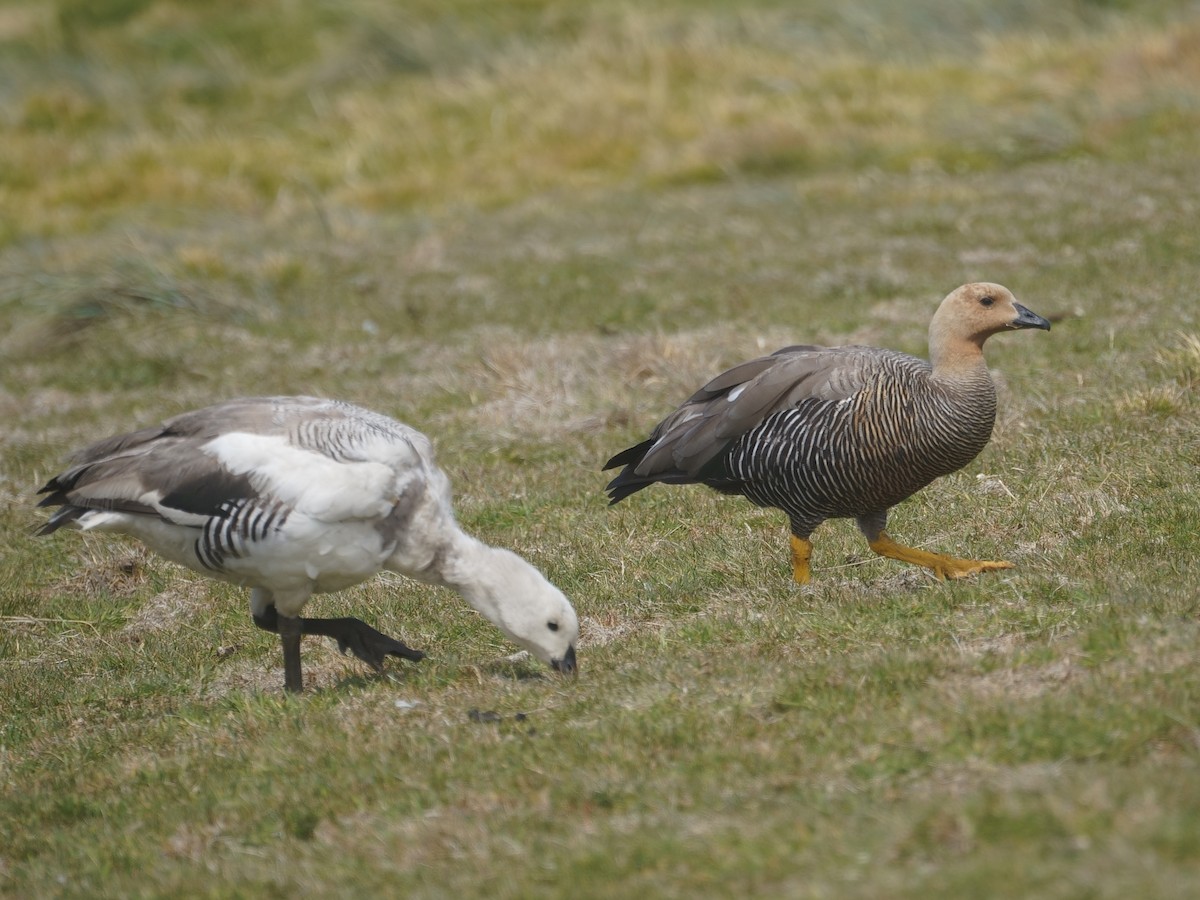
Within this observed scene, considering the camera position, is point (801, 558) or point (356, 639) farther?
point (801, 558)

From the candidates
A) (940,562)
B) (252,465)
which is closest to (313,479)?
(252,465)

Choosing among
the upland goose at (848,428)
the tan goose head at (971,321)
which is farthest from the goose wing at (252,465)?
the tan goose head at (971,321)

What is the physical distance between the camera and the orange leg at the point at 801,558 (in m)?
6.33

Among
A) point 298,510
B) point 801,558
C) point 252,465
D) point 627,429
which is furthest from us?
point 627,429

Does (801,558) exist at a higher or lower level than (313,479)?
lower

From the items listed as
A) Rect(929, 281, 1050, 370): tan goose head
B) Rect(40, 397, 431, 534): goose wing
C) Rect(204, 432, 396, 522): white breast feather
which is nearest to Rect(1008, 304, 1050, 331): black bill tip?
Rect(929, 281, 1050, 370): tan goose head

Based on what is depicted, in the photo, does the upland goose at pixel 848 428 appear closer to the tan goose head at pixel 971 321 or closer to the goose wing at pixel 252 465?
the tan goose head at pixel 971 321

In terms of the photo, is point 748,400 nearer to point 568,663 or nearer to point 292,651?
point 568,663

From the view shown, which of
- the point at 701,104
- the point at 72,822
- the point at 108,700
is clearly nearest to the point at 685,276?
the point at 701,104

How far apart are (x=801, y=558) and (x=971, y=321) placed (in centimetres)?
122

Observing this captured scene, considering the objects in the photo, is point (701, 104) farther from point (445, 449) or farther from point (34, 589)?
point (34, 589)

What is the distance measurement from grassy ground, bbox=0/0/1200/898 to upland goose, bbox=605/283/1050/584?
391 millimetres

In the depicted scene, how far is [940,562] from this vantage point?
6.06 m

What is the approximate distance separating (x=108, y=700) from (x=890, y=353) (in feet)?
11.6
